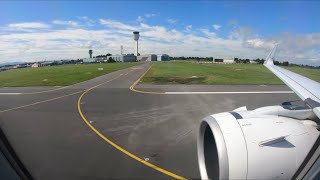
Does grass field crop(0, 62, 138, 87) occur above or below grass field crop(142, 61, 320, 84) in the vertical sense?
below

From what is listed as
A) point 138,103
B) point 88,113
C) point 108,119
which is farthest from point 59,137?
point 138,103

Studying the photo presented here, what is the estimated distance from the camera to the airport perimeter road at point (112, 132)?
9.50 m

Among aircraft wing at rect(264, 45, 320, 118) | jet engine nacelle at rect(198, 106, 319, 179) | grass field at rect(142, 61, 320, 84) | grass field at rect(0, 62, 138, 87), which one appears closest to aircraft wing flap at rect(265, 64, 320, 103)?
aircraft wing at rect(264, 45, 320, 118)

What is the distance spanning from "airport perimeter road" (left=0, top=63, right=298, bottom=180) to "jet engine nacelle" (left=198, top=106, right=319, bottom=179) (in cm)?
334

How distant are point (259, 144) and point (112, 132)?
10304 millimetres

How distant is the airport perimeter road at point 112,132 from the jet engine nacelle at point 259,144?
3.34 metres

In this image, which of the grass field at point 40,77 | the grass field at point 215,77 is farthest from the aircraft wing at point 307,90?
the grass field at point 215,77

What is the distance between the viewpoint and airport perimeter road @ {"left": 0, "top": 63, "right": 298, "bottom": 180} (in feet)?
31.2

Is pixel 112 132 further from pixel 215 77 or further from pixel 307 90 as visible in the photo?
pixel 215 77

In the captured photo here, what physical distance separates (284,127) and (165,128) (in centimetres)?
970

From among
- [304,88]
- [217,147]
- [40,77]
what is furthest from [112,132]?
[40,77]

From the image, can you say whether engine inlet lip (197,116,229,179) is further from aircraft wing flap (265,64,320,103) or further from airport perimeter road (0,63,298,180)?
airport perimeter road (0,63,298,180)

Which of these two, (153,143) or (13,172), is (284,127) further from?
(153,143)

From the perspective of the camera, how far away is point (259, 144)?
184 inches
